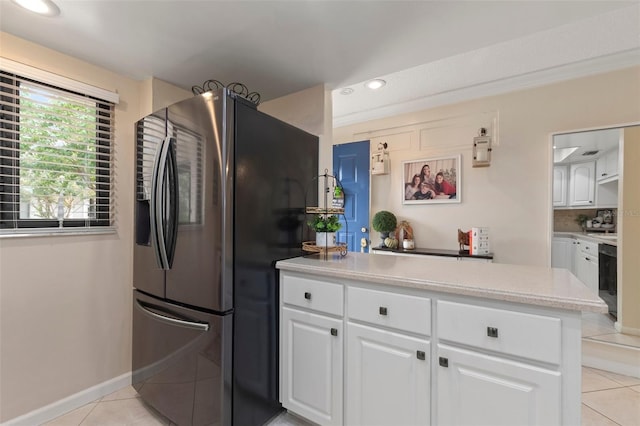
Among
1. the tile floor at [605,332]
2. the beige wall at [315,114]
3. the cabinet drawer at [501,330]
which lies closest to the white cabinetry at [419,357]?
the cabinet drawer at [501,330]

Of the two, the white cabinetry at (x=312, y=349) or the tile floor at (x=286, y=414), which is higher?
the white cabinetry at (x=312, y=349)

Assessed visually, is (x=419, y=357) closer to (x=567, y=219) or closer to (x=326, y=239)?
(x=326, y=239)

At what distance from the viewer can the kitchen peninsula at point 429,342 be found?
1048mm

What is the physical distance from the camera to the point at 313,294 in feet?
5.30

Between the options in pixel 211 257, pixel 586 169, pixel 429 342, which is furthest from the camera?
pixel 586 169

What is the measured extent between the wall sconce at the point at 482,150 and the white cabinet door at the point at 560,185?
54 cm

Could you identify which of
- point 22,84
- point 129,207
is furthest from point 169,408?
point 22,84

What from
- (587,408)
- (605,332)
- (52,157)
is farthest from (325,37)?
(605,332)

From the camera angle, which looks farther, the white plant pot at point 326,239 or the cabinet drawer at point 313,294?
the white plant pot at point 326,239

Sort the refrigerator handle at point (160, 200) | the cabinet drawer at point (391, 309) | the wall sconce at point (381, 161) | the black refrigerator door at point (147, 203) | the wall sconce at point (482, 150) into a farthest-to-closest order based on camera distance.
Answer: the wall sconce at point (381, 161) < the wall sconce at point (482, 150) < the black refrigerator door at point (147, 203) < the refrigerator handle at point (160, 200) < the cabinet drawer at point (391, 309)

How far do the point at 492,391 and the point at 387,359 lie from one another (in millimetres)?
430

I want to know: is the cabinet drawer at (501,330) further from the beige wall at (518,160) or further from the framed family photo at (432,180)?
the framed family photo at (432,180)

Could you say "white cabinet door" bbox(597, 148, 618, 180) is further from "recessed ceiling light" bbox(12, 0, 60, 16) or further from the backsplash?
"recessed ceiling light" bbox(12, 0, 60, 16)

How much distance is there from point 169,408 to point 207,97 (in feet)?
5.79
